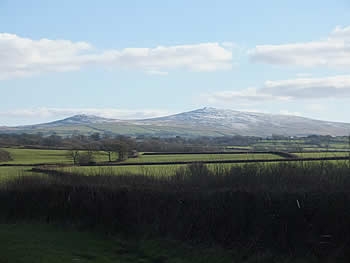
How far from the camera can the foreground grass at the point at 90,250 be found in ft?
51.9

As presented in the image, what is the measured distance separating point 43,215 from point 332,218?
15.5 m

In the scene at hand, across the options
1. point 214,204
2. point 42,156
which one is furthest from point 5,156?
point 214,204

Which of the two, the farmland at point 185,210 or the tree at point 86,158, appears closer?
the farmland at point 185,210

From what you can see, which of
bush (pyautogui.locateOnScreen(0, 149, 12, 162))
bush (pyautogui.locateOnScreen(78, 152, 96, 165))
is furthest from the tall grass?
bush (pyautogui.locateOnScreen(0, 149, 12, 162))

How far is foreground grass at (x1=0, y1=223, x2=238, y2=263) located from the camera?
1580cm

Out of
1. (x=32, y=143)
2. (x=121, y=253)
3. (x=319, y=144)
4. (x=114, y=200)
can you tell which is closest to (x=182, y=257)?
(x=121, y=253)

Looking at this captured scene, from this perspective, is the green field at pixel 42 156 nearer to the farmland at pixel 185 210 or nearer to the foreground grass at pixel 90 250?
the farmland at pixel 185 210

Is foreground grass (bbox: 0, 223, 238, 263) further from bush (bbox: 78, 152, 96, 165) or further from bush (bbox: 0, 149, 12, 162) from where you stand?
bush (bbox: 0, 149, 12, 162)

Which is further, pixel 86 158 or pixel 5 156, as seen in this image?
pixel 5 156

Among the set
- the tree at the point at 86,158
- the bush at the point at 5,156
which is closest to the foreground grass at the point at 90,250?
the tree at the point at 86,158

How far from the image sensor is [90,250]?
58.2 feet

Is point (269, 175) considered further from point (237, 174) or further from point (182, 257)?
point (182, 257)

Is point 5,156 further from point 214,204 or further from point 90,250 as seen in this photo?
point 90,250

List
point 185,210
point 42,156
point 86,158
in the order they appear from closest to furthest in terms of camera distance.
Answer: point 185,210
point 86,158
point 42,156
